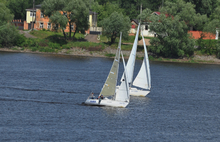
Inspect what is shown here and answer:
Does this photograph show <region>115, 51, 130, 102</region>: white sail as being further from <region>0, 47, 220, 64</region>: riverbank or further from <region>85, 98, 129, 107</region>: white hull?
<region>0, 47, 220, 64</region>: riverbank

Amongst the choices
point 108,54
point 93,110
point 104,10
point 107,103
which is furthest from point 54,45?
point 93,110

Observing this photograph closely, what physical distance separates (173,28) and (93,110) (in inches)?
2957

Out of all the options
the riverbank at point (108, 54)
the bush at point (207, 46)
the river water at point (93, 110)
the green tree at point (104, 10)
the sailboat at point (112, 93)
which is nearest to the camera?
the river water at point (93, 110)

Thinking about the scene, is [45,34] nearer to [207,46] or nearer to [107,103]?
[207,46]

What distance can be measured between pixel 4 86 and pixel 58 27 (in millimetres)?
64926

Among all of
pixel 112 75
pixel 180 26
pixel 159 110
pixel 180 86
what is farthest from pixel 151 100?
pixel 180 26

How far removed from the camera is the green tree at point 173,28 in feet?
391

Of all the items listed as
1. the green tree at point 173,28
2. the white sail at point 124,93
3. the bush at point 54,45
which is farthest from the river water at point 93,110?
the bush at point 54,45

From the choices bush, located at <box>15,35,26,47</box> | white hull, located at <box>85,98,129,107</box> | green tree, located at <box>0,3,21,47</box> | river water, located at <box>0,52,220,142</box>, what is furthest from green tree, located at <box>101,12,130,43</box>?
white hull, located at <box>85,98,129,107</box>

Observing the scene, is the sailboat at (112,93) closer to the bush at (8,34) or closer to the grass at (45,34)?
the bush at (8,34)

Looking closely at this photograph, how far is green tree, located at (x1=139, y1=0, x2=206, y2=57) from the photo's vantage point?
391 feet

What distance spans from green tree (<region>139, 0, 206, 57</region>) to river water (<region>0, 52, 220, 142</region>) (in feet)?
95.3

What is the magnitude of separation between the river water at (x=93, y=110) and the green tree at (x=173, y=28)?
29.0m

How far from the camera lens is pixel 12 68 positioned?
294 feet
